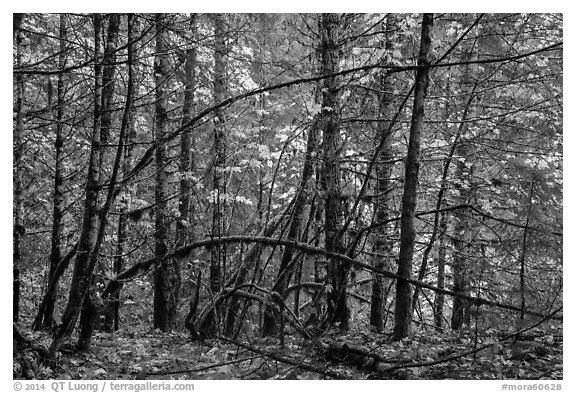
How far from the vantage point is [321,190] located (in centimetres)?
647

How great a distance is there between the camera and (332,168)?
21.1 feet

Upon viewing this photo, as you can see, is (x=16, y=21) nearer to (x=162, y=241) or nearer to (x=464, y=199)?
(x=162, y=241)

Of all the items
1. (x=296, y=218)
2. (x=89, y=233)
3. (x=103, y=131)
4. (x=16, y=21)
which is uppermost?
(x=16, y=21)

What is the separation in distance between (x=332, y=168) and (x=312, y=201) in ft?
2.01

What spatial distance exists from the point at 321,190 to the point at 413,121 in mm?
1552

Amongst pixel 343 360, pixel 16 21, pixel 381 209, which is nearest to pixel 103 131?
pixel 16 21

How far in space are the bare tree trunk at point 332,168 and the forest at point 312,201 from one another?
1.1 inches

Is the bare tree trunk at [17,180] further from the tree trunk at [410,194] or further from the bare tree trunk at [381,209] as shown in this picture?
the bare tree trunk at [381,209]

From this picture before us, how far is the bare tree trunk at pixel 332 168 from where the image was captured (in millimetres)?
6293
